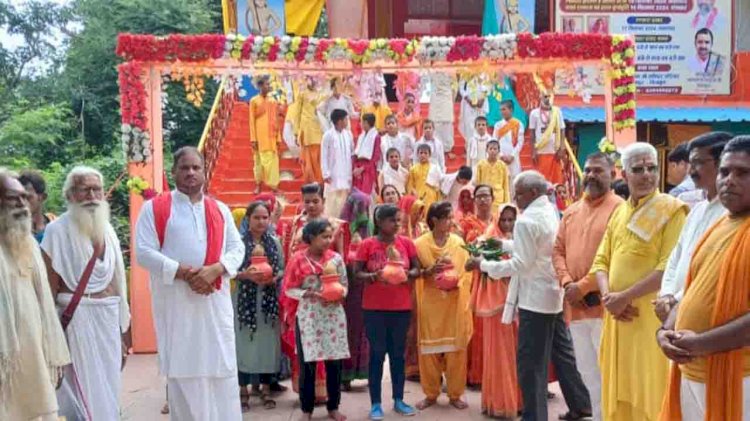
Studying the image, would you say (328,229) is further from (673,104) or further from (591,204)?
(673,104)

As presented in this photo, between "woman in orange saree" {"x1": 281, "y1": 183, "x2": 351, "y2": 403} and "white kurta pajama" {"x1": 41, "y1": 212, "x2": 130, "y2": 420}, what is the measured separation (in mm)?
1596

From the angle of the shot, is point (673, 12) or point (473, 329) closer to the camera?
point (473, 329)

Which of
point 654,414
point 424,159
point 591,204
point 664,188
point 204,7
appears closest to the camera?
point 654,414

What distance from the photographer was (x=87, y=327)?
489cm

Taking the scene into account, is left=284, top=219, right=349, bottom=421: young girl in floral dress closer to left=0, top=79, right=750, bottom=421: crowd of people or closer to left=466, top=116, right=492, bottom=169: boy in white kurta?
left=0, top=79, right=750, bottom=421: crowd of people

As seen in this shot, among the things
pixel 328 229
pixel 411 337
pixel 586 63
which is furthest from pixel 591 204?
pixel 586 63

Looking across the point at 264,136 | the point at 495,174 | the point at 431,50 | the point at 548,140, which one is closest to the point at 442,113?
the point at 548,140

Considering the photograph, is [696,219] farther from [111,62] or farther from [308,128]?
[111,62]

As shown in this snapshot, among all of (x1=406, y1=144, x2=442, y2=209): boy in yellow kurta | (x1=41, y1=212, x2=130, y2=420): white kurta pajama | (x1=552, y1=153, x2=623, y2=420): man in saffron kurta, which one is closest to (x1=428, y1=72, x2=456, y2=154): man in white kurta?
(x1=406, y1=144, x2=442, y2=209): boy in yellow kurta

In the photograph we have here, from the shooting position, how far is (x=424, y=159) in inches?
471

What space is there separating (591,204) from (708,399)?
227 cm

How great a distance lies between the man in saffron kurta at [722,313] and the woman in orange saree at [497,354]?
2870 millimetres

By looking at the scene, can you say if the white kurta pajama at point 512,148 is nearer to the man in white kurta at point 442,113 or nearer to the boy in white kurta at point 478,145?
the boy in white kurta at point 478,145

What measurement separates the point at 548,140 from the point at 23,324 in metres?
10.5
